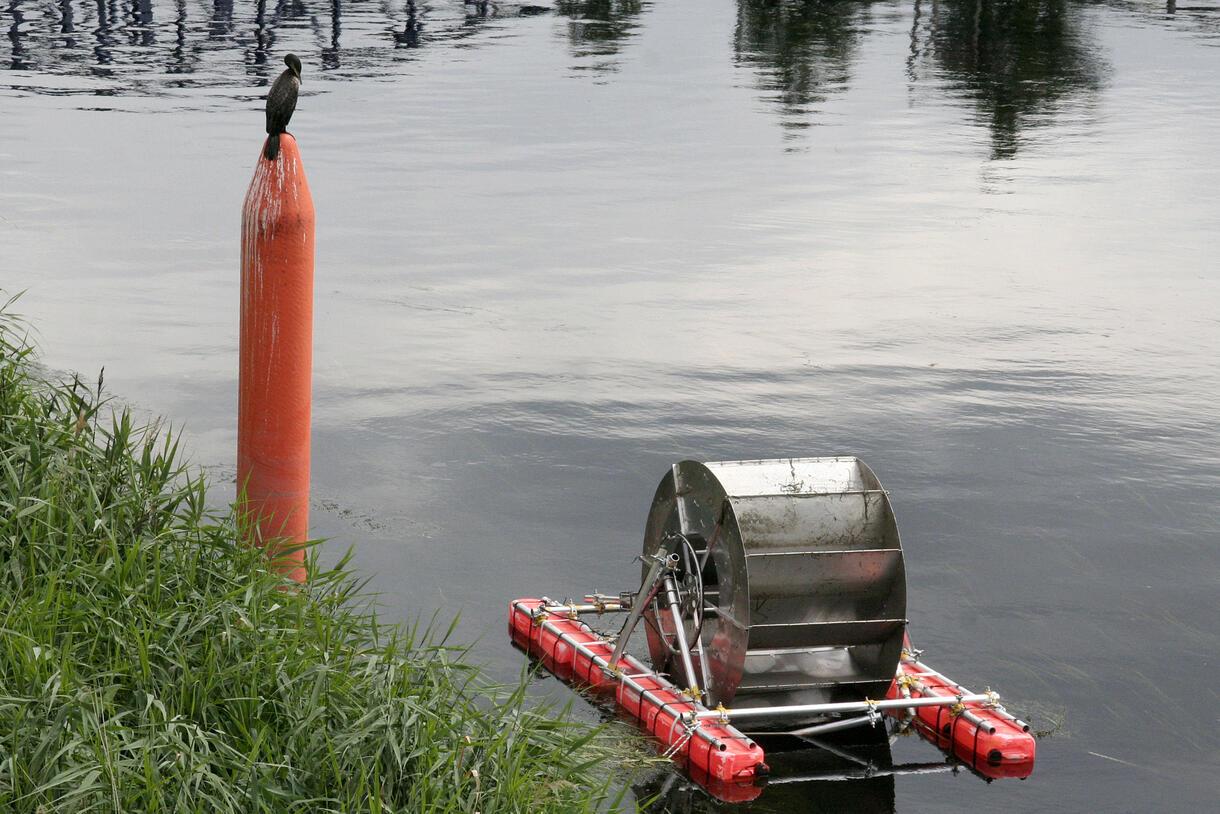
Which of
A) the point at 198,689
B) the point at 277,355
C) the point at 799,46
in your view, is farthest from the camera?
the point at 799,46

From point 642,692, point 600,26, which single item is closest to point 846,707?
point 642,692

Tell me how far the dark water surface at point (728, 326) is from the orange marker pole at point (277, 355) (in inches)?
78.0

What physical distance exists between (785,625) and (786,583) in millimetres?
243

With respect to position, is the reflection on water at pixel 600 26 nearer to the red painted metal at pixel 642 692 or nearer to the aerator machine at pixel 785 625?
the red painted metal at pixel 642 692

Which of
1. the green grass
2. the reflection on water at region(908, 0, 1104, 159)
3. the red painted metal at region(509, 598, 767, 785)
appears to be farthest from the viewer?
the reflection on water at region(908, 0, 1104, 159)

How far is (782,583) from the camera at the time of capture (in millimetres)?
9297

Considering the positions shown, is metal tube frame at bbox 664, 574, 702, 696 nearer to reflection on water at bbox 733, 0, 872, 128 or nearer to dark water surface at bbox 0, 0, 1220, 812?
dark water surface at bbox 0, 0, 1220, 812

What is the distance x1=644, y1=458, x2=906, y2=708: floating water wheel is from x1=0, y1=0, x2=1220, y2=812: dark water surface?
0.63m

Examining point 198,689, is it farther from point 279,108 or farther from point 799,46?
point 799,46

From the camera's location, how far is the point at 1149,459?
14.0m

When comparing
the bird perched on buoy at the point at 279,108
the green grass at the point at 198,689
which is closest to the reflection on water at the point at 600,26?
the bird perched on buoy at the point at 279,108

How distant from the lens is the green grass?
6.36 meters

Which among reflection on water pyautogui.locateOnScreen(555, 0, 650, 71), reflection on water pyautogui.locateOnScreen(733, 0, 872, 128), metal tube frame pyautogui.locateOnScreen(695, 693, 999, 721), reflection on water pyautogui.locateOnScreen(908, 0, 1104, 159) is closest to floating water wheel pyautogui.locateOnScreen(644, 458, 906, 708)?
metal tube frame pyautogui.locateOnScreen(695, 693, 999, 721)

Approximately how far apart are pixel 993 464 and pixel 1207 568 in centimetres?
232
